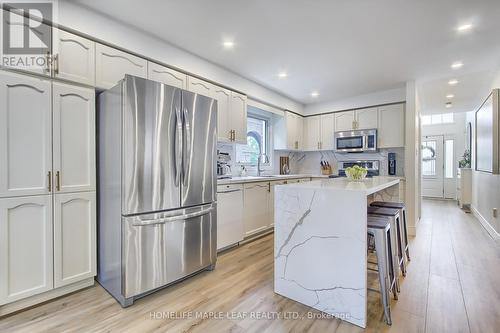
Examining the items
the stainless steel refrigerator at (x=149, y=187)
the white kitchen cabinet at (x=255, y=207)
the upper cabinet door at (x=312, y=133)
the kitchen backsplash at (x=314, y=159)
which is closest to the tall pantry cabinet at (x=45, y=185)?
the stainless steel refrigerator at (x=149, y=187)

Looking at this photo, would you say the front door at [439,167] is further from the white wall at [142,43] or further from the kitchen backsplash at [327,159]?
the white wall at [142,43]

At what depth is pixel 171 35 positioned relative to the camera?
2.61 meters

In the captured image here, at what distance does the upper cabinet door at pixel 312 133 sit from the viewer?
527 cm

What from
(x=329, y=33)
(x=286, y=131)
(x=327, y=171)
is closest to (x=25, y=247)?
(x=329, y=33)

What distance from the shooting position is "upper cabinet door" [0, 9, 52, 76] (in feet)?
5.96

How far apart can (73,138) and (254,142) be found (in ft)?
9.99

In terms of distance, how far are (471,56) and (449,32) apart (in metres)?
0.93

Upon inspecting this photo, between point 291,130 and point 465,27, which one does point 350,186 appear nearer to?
point 465,27

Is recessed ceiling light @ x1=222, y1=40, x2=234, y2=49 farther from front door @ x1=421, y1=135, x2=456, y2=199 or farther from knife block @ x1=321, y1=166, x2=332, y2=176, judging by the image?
front door @ x1=421, y1=135, x2=456, y2=199

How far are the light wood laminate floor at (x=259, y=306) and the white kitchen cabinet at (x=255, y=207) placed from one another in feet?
2.20

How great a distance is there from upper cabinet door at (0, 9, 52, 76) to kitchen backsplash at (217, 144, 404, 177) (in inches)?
87.9

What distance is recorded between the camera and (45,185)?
1.96m

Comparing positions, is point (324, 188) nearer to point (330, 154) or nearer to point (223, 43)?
point (223, 43)

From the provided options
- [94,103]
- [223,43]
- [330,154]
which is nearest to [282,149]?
[330,154]
